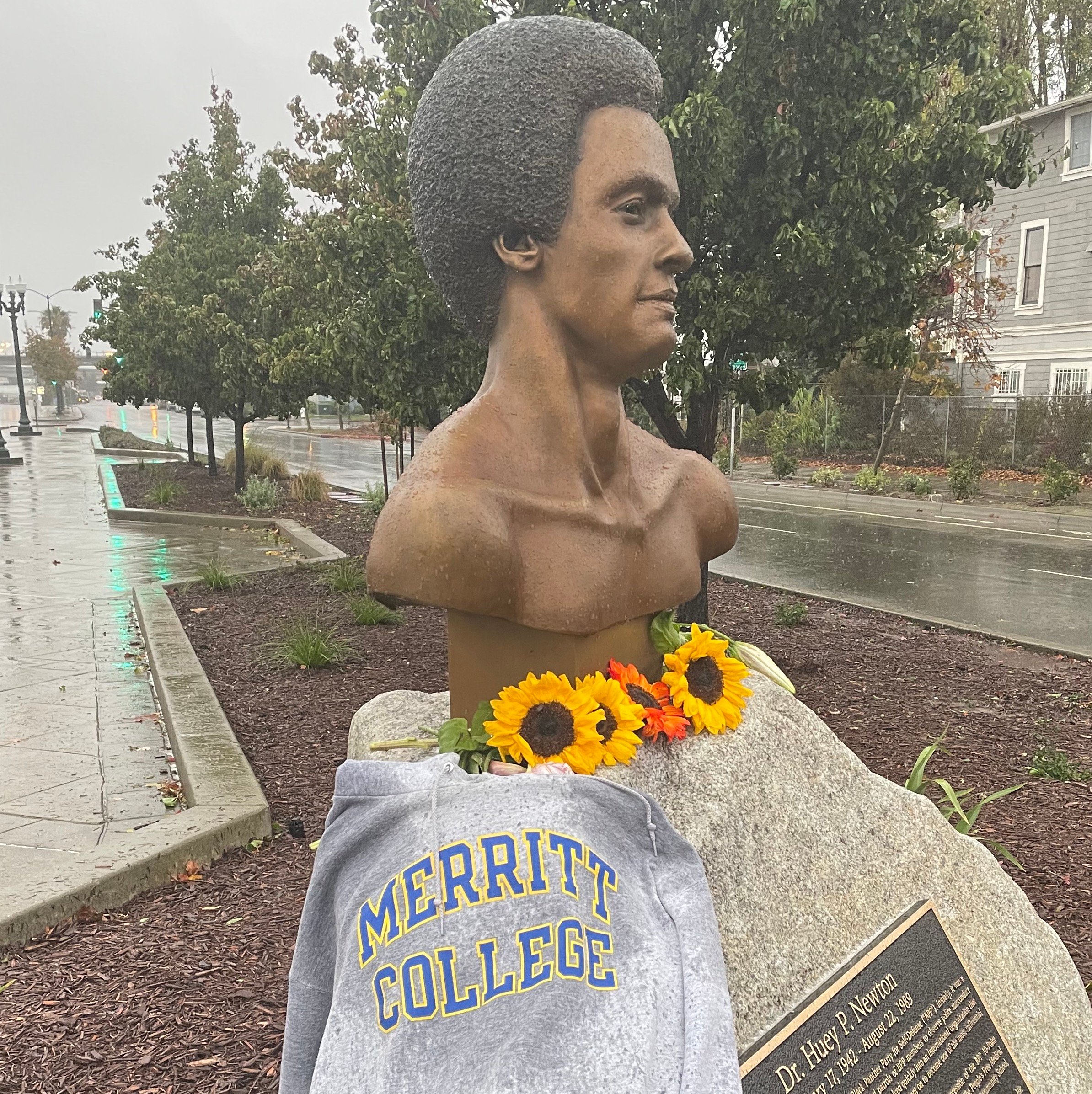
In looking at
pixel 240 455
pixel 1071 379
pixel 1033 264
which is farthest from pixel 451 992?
pixel 1033 264

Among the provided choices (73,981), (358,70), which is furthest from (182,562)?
(73,981)

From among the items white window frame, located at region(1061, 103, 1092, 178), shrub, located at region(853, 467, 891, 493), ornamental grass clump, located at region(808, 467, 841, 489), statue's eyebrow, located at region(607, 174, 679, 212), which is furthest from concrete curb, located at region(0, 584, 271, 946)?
white window frame, located at region(1061, 103, 1092, 178)

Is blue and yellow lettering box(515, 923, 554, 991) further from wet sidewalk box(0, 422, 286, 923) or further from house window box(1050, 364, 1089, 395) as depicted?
house window box(1050, 364, 1089, 395)

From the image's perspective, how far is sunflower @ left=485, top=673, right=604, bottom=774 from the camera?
2328 mm

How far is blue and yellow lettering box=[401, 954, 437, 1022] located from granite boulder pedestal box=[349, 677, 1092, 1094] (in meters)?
0.77

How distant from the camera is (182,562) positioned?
11367mm

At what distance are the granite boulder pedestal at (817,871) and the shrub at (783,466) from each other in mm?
20946

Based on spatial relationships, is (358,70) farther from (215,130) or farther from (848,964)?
(848,964)

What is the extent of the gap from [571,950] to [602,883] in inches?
6.1

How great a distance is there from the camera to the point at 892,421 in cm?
2206

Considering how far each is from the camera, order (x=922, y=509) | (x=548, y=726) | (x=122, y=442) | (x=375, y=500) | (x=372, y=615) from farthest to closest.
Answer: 1. (x=122, y=442)
2. (x=922, y=509)
3. (x=375, y=500)
4. (x=372, y=615)
5. (x=548, y=726)

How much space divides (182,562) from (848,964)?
10323mm

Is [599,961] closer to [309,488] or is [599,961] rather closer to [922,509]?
[309,488]

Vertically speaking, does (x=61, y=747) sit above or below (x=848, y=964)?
below
